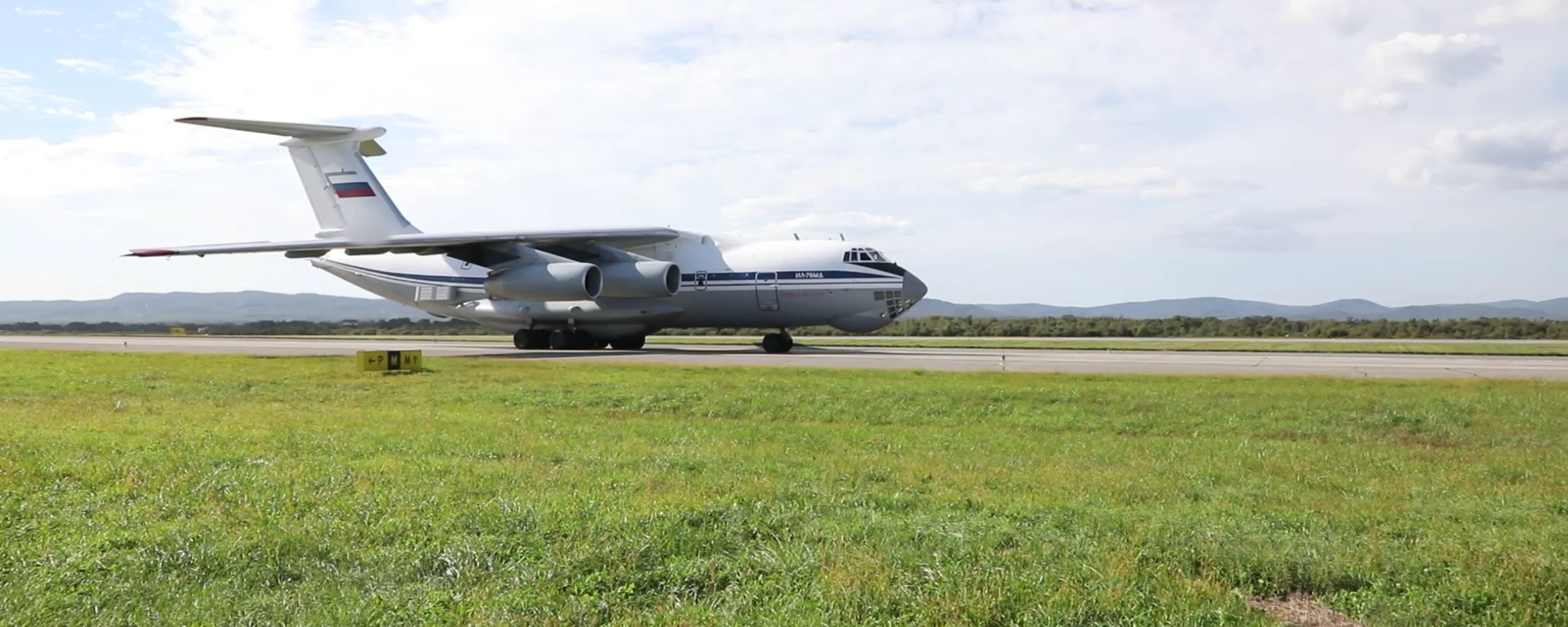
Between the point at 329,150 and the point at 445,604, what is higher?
the point at 329,150

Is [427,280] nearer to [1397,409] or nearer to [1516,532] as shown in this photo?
[1397,409]

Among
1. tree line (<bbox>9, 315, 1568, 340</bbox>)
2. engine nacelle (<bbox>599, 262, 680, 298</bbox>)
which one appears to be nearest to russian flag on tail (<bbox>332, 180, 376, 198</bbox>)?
engine nacelle (<bbox>599, 262, 680, 298</bbox>)

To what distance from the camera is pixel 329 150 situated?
3294 cm

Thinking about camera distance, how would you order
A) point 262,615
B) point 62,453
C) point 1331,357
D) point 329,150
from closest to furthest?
point 262,615
point 62,453
point 1331,357
point 329,150

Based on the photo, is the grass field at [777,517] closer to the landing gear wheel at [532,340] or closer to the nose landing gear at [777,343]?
the nose landing gear at [777,343]

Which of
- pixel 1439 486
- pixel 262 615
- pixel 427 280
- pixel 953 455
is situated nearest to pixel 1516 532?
pixel 1439 486

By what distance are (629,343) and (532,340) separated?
269 cm

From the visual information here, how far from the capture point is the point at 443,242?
29.2 m

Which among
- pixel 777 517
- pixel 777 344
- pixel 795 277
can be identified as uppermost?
pixel 795 277

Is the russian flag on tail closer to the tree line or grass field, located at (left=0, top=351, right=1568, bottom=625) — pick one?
the tree line

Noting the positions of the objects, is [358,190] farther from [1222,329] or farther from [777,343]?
[1222,329]

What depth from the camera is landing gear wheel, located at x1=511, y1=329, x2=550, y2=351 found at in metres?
33.6

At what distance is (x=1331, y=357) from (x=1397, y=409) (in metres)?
13.4

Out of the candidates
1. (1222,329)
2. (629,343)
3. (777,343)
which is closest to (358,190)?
(629,343)
